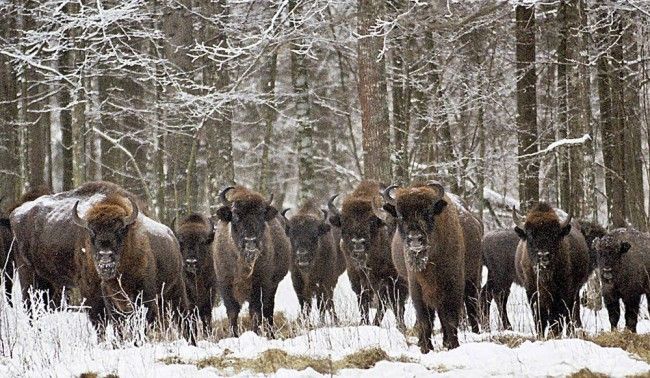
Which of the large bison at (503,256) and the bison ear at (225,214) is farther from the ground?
the bison ear at (225,214)

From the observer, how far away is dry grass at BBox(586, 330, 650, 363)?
361 inches

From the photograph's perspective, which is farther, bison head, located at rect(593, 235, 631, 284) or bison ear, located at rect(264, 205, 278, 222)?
bison ear, located at rect(264, 205, 278, 222)

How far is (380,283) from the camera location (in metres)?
14.6

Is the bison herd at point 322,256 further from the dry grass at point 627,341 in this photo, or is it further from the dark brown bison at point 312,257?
the dry grass at point 627,341

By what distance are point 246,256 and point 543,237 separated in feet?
14.3

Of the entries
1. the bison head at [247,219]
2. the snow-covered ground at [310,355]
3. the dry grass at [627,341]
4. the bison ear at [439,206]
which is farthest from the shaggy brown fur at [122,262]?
the dry grass at [627,341]

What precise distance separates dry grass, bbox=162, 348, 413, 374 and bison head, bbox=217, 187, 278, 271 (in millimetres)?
4167

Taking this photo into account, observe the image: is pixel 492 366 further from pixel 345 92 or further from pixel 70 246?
pixel 345 92

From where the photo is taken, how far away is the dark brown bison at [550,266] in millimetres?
11977

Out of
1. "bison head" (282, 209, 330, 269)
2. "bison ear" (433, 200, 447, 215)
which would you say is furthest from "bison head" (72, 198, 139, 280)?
"bison head" (282, 209, 330, 269)

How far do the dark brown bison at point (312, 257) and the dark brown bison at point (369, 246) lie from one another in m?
1.15

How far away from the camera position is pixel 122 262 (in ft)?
37.8

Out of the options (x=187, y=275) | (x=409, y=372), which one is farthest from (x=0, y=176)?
(x=409, y=372)

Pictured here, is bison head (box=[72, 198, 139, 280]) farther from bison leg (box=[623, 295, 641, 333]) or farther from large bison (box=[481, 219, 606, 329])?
bison leg (box=[623, 295, 641, 333])
